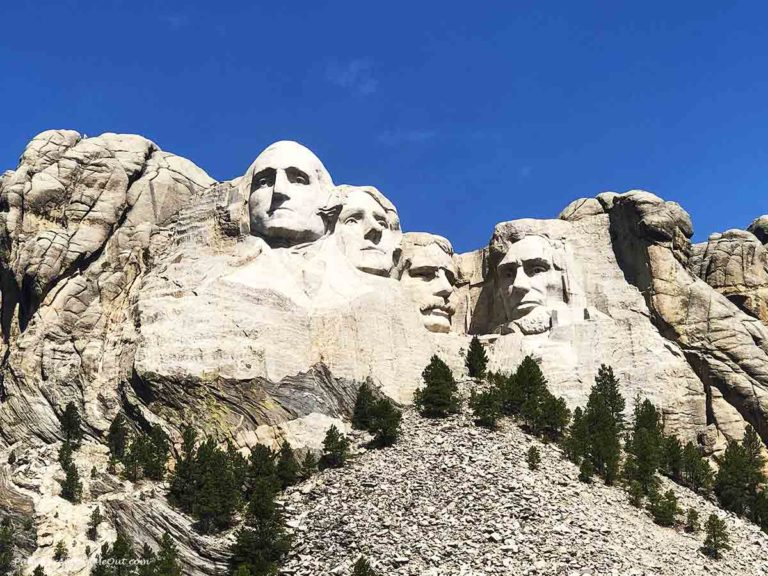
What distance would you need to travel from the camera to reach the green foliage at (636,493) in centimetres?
4109

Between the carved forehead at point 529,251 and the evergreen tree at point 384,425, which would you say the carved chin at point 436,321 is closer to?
the carved forehead at point 529,251

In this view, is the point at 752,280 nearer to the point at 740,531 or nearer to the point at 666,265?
the point at 666,265

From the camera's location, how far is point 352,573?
36.6m

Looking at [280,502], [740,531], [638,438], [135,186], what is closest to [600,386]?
[638,438]

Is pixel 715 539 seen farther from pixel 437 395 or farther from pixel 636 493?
pixel 437 395

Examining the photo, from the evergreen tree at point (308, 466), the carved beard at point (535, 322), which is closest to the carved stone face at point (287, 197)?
the carved beard at point (535, 322)

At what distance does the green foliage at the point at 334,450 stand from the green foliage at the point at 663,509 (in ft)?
23.8

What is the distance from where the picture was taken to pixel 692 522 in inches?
1599

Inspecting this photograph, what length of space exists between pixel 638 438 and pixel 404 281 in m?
9.43

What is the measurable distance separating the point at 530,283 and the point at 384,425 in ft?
27.8

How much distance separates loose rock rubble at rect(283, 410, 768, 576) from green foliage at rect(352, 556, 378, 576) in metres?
0.44

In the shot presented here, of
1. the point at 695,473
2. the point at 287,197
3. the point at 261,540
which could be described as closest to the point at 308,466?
the point at 261,540

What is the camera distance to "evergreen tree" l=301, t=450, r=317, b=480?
41281 millimetres

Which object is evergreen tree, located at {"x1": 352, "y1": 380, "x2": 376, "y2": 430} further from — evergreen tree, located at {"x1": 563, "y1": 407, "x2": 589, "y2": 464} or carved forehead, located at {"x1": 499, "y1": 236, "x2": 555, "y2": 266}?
carved forehead, located at {"x1": 499, "y1": 236, "x2": 555, "y2": 266}
